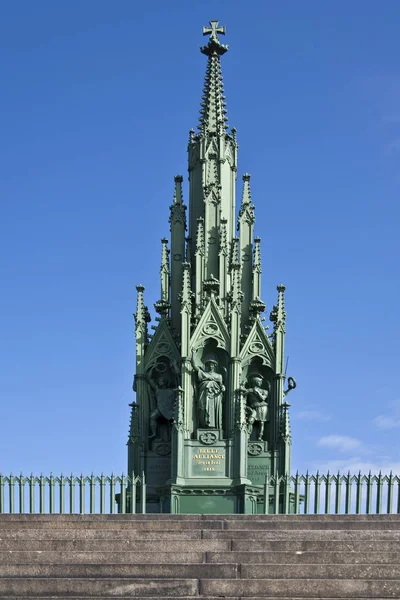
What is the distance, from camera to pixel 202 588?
30062mm

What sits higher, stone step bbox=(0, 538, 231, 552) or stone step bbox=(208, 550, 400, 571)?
stone step bbox=(0, 538, 231, 552)

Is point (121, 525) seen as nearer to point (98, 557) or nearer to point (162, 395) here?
point (98, 557)

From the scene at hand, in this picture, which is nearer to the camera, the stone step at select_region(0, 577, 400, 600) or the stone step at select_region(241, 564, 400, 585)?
the stone step at select_region(0, 577, 400, 600)

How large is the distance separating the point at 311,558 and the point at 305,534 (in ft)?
6.10

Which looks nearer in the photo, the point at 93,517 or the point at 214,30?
the point at 93,517

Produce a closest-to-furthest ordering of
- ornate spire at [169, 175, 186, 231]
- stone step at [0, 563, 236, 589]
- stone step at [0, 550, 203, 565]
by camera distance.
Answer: stone step at [0, 563, 236, 589]
stone step at [0, 550, 203, 565]
ornate spire at [169, 175, 186, 231]

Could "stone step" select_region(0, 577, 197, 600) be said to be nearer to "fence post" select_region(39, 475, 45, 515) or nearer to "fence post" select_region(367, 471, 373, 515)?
"fence post" select_region(39, 475, 45, 515)

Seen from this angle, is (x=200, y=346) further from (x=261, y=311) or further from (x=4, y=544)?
(x=4, y=544)

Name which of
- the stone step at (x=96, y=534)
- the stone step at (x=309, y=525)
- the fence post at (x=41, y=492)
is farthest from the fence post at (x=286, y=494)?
the stone step at (x=96, y=534)

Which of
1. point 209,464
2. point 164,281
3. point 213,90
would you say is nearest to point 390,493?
point 209,464

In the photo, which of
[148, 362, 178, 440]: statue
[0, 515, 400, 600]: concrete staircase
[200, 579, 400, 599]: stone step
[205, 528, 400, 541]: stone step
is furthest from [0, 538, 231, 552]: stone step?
[148, 362, 178, 440]: statue

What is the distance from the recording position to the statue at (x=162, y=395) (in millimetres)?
48438

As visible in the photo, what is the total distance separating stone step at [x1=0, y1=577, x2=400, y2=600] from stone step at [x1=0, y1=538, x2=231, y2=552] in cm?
210

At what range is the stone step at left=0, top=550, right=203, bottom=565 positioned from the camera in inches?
1244
